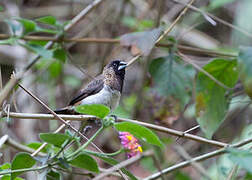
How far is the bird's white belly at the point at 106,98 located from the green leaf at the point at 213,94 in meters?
1.18

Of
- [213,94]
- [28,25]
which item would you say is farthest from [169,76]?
[28,25]

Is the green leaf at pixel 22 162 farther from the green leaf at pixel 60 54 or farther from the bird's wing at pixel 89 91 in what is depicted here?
the bird's wing at pixel 89 91

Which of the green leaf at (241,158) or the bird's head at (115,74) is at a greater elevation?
the bird's head at (115,74)

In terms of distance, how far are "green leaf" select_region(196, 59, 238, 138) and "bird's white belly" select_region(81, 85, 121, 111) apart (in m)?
1.18

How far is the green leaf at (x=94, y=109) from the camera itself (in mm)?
1691

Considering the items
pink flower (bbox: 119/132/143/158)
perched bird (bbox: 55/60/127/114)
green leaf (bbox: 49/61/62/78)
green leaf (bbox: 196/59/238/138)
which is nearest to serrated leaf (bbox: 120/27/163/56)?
green leaf (bbox: 196/59/238/138)

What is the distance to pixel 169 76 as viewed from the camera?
9.46 feet

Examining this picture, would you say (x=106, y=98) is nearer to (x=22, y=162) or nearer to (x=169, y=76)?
(x=169, y=76)

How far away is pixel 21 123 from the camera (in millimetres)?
5824

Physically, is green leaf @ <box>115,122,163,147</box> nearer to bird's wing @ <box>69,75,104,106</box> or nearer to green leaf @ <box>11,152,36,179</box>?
green leaf @ <box>11,152,36,179</box>

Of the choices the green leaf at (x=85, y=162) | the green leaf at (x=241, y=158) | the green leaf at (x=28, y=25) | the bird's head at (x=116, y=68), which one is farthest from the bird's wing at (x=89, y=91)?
the green leaf at (x=241, y=158)

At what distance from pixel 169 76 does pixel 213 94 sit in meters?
0.34

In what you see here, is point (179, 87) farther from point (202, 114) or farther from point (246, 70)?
point (246, 70)

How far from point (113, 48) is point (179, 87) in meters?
2.36
